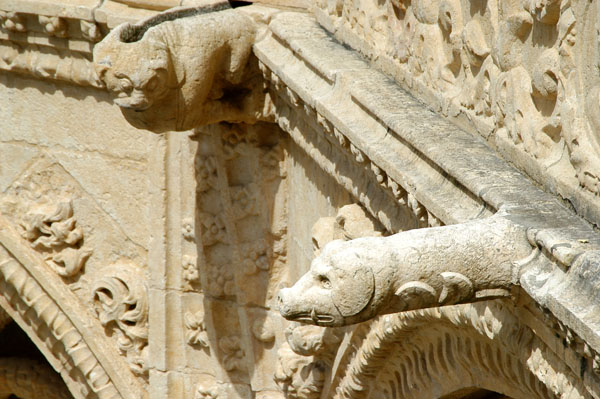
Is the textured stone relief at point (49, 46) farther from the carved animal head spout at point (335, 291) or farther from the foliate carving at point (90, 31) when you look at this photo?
the carved animal head spout at point (335, 291)

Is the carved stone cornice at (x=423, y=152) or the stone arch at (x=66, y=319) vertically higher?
the carved stone cornice at (x=423, y=152)

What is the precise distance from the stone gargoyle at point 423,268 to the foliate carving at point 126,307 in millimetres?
1946

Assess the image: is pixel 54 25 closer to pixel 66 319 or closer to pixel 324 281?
pixel 66 319

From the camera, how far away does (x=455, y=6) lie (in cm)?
218

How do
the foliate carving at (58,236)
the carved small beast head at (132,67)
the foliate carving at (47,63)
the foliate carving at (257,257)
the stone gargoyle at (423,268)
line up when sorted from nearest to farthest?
1. the stone gargoyle at (423,268)
2. the carved small beast head at (132,67)
3. the foliate carving at (257,257)
4. the foliate carving at (47,63)
5. the foliate carving at (58,236)

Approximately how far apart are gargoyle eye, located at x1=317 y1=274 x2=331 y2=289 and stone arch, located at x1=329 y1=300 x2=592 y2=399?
0.91 feet

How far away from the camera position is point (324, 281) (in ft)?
5.90

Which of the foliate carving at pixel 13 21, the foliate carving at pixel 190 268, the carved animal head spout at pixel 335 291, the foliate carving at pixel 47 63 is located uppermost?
the carved animal head spout at pixel 335 291

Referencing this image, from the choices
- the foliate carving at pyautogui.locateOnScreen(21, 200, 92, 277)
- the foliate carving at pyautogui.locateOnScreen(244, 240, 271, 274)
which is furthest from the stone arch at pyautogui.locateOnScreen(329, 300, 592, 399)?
the foliate carving at pyautogui.locateOnScreen(21, 200, 92, 277)

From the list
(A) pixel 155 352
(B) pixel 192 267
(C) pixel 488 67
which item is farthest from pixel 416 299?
(A) pixel 155 352

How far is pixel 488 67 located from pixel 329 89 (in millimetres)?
535

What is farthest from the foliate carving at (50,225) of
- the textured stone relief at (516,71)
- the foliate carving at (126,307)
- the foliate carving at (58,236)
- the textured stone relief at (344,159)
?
the textured stone relief at (516,71)

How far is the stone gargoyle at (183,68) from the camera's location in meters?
2.68

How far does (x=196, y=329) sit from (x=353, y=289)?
1813 mm
